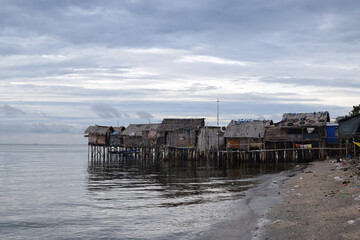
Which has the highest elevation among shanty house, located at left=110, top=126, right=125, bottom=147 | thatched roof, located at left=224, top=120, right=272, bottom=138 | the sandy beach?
thatched roof, located at left=224, top=120, right=272, bottom=138

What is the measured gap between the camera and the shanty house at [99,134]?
51719 mm

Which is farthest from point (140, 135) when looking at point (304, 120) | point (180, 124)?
point (304, 120)

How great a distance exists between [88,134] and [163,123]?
14.9 meters

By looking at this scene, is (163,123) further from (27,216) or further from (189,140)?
(27,216)

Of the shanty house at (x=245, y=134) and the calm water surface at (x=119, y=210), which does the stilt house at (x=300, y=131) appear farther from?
the calm water surface at (x=119, y=210)

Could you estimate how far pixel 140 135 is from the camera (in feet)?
158

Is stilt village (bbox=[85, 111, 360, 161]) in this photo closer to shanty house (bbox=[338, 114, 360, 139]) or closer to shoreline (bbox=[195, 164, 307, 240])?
shanty house (bbox=[338, 114, 360, 139])

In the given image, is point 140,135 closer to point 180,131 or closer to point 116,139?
point 116,139

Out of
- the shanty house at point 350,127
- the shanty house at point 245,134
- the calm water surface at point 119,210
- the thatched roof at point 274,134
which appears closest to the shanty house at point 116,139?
the shanty house at point 245,134

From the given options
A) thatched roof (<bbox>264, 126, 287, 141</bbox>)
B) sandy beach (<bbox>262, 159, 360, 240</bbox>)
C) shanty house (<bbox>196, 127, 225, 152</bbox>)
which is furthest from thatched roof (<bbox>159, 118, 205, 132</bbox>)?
sandy beach (<bbox>262, 159, 360, 240</bbox>)

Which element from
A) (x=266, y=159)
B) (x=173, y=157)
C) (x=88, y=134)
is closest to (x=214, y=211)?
(x=266, y=159)

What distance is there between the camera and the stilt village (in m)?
33.5

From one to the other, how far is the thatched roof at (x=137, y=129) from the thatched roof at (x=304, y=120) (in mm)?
18186

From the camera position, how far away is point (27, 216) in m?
13.7
